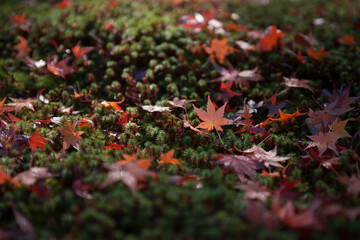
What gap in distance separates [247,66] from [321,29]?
1.69 m

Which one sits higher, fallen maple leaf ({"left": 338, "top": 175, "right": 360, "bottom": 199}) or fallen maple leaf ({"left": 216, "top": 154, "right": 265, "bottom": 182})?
fallen maple leaf ({"left": 338, "top": 175, "right": 360, "bottom": 199})

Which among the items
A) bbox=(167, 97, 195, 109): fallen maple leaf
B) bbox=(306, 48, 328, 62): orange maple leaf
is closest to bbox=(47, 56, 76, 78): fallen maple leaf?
bbox=(167, 97, 195, 109): fallen maple leaf

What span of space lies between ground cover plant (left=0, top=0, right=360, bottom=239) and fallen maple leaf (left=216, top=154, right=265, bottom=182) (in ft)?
0.04

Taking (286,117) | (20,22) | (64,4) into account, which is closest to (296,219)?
(286,117)

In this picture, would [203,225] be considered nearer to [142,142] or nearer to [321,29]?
[142,142]

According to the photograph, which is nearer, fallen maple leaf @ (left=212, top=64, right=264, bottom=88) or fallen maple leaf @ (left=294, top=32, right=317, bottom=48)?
fallen maple leaf @ (left=212, top=64, right=264, bottom=88)

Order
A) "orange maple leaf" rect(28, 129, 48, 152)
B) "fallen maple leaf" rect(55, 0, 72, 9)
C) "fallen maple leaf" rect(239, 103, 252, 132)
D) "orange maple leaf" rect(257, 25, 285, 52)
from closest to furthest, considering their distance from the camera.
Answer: "orange maple leaf" rect(28, 129, 48, 152)
"fallen maple leaf" rect(239, 103, 252, 132)
"orange maple leaf" rect(257, 25, 285, 52)
"fallen maple leaf" rect(55, 0, 72, 9)

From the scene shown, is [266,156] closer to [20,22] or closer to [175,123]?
[175,123]

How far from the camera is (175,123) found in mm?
2885

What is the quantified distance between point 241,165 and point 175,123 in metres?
0.80

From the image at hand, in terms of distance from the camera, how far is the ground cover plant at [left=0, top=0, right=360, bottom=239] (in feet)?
5.78

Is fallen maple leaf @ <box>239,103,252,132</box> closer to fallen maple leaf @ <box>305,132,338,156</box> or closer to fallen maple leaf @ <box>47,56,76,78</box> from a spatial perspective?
fallen maple leaf @ <box>305,132,338,156</box>

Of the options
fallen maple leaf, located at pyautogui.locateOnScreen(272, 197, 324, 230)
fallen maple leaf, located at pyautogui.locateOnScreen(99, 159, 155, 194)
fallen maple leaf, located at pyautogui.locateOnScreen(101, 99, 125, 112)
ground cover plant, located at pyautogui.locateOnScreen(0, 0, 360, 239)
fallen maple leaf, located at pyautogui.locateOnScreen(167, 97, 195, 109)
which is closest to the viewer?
fallen maple leaf, located at pyautogui.locateOnScreen(272, 197, 324, 230)

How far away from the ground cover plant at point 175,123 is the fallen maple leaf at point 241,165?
0.04 feet
